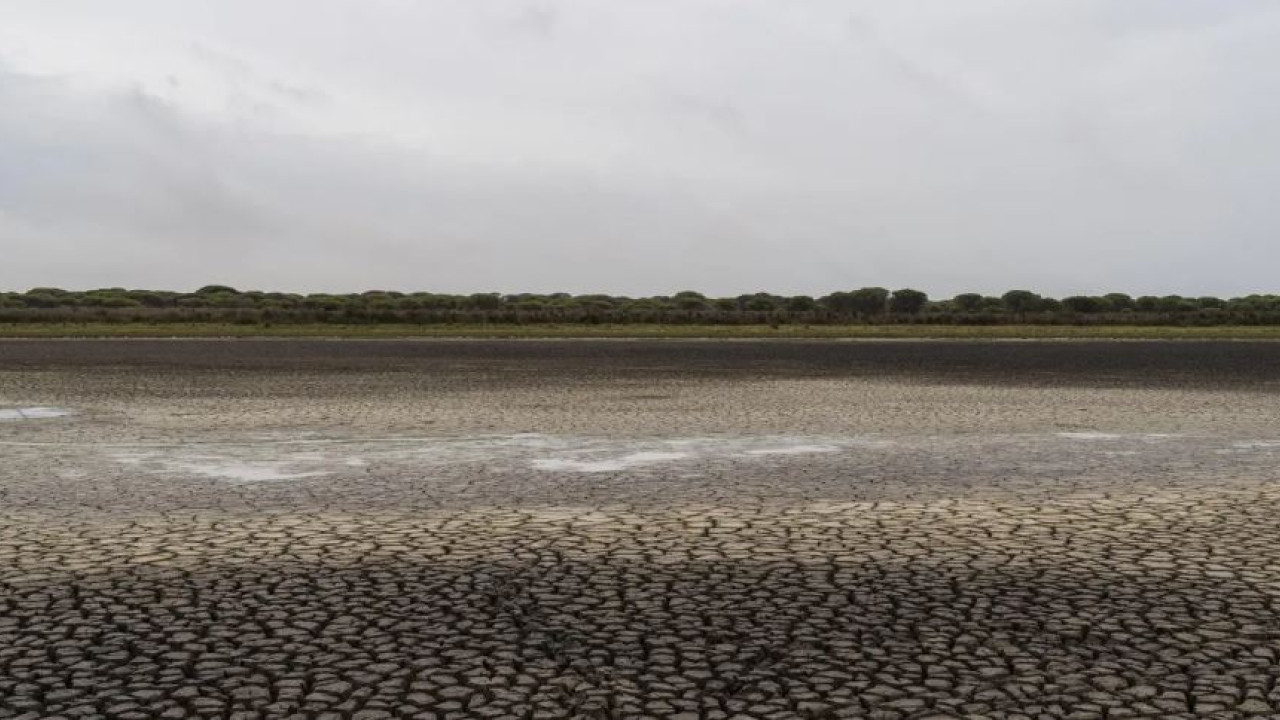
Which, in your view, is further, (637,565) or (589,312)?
(589,312)

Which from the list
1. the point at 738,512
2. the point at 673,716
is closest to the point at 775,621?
the point at 673,716

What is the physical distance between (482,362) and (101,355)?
42.0 feet

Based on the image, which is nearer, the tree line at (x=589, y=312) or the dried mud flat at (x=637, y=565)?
the dried mud flat at (x=637, y=565)

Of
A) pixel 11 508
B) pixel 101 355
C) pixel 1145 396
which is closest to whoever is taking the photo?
pixel 11 508

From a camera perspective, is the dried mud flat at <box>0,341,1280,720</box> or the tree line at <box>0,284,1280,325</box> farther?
the tree line at <box>0,284,1280,325</box>

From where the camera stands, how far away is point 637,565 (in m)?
7.46

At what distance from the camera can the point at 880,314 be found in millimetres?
87875

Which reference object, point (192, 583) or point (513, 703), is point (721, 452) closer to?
point (192, 583)

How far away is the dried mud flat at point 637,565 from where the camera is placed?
5.11m

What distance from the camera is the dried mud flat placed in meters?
5.11

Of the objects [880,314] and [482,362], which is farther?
[880,314]

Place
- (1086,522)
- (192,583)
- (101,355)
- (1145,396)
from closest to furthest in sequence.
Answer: (192,583) → (1086,522) → (1145,396) → (101,355)

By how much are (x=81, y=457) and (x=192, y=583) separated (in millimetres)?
6722

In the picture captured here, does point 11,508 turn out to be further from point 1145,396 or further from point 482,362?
point 482,362
